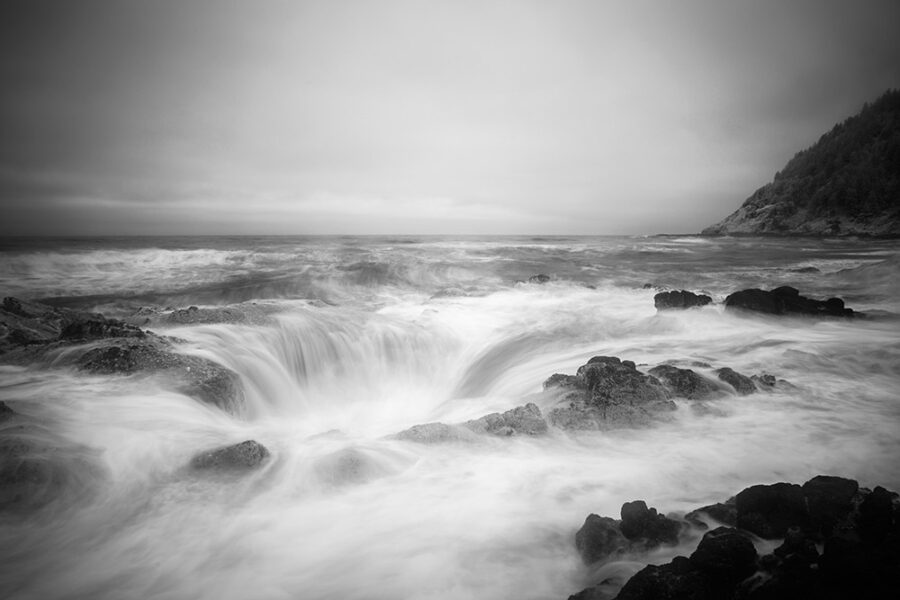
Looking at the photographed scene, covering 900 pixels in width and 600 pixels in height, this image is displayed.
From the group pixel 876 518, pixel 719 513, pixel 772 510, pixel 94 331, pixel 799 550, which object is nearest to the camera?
pixel 799 550

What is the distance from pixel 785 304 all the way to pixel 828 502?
8.76m

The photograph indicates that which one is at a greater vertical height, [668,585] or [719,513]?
[668,585]

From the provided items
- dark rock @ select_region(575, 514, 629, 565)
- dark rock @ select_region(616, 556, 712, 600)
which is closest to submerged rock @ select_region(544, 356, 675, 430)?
dark rock @ select_region(575, 514, 629, 565)

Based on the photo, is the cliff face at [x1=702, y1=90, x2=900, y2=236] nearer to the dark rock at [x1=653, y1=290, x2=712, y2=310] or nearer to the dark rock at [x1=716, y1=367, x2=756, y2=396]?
the dark rock at [x1=653, y1=290, x2=712, y2=310]

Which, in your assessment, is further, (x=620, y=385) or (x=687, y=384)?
(x=687, y=384)

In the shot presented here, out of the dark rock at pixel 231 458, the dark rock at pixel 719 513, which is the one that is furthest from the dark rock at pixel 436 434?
the dark rock at pixel 719 513

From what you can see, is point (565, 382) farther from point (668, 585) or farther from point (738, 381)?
point (668, 585)

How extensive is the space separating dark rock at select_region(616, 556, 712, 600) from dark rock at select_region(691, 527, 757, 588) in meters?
0.07

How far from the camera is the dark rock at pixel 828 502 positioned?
2.54 m

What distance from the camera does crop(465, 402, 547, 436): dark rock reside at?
15.4 feet

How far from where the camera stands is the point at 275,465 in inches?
161

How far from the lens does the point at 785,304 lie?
9.32 metres

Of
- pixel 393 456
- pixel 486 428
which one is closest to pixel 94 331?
pixel 393 456

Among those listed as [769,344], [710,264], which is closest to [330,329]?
[769,344]
